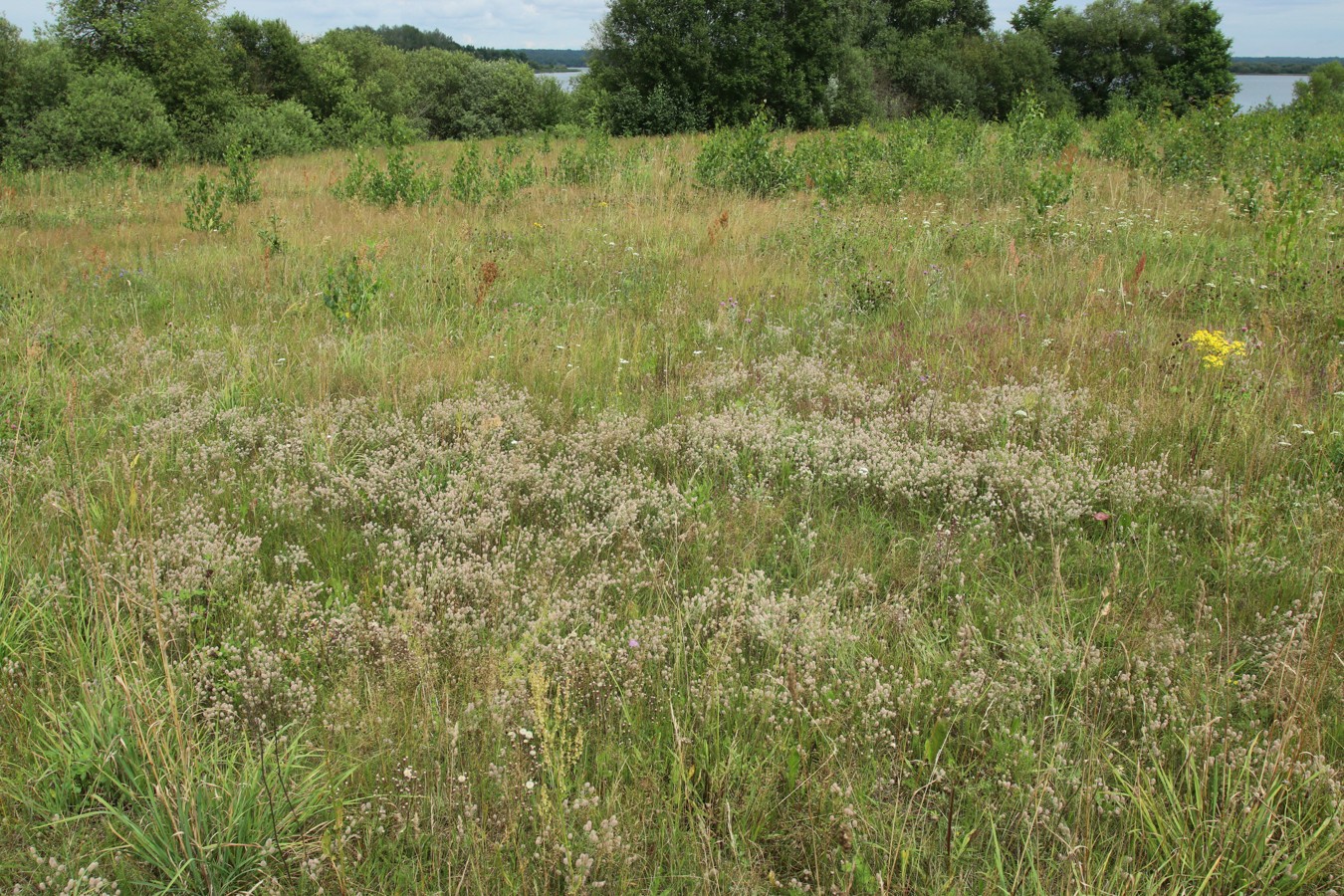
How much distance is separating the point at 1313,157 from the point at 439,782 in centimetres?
1346

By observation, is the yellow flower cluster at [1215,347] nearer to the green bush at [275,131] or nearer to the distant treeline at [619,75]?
the distant treeline at [619,75]

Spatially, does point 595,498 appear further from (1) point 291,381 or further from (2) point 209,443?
(1) point 291,381

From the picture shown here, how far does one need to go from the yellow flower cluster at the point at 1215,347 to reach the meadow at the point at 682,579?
0.14 ft

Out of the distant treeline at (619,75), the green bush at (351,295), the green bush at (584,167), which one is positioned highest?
the distant treeline at (619,75)

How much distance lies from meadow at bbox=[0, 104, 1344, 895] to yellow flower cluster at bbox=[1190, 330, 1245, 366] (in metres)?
0.04

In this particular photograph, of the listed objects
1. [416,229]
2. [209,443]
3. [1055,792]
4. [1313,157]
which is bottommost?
[1055,792]

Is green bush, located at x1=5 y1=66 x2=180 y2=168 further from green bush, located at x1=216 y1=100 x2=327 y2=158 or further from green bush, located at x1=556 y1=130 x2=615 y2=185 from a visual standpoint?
green bush, located at x1=556 y1=130 x2=615 y2=185

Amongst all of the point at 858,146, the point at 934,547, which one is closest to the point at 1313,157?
the point at 858,146

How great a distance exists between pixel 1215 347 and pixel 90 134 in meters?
23.8

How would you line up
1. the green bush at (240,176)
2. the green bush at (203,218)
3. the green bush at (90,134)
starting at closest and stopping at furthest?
the green bush at (203,218) < the green bush at (240,176) < the green bush at (90,134)

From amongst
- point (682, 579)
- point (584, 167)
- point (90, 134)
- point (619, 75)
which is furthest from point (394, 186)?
point (619, 75)

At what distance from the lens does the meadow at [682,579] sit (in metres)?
2.00

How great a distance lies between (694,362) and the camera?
17.4 ft

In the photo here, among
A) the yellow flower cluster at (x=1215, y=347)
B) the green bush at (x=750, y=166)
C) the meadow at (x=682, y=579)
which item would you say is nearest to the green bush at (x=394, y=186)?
the green bush at (x=750, y=166)
